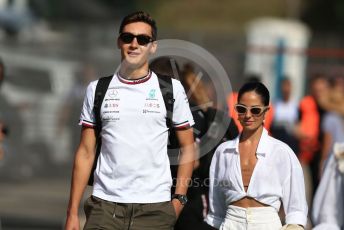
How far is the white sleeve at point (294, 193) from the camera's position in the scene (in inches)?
250

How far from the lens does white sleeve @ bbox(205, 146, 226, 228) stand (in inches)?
262

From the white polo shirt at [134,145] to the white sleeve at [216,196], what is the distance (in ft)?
1.74

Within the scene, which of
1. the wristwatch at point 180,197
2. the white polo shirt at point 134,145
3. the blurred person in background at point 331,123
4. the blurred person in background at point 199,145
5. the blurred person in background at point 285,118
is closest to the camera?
the white polo shirt at point 134,145

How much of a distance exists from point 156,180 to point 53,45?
34.1ft

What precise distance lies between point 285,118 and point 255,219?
780 cm

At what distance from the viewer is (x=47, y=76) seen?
16.2 m

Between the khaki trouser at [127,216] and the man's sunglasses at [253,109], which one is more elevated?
the man's sunglasses at [253,109]

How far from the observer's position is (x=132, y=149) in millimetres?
6082

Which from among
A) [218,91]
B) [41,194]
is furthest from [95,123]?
[41,194]

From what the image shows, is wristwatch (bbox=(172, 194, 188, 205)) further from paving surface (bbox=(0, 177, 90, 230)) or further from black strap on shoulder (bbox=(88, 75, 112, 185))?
paving surface (bbox=(0, 177, 90, 230))

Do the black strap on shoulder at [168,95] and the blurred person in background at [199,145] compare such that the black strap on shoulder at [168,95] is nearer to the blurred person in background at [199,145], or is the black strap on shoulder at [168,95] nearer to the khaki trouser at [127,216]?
the khaki trouser at [127,216]

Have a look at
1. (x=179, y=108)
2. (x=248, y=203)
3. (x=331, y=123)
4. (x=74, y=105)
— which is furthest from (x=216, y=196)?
(x=74, y=105)

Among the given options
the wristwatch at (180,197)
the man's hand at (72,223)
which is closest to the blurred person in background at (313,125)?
the wristwatch at (180,197)

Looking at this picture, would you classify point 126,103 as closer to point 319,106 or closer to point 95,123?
point 95,123
